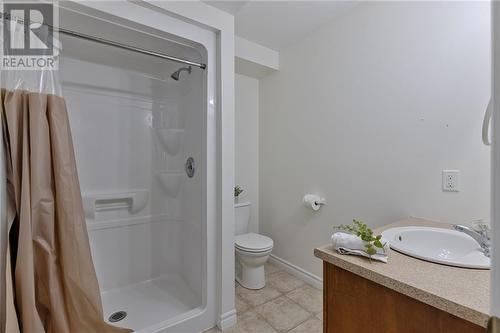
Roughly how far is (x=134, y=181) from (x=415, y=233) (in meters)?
2.21

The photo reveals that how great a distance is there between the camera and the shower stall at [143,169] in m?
1.68

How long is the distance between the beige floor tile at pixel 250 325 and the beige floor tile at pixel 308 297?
37 centimetres

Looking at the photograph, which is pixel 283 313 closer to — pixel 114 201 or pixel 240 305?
pixel 240 305

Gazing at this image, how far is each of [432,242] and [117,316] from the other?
2.05 metres

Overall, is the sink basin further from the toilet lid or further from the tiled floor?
the toilet lid

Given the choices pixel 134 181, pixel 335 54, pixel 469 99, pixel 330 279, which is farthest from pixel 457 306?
pixel 134 181

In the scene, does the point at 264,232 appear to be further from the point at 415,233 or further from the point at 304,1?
the point at 304,1

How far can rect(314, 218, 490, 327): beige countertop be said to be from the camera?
64 cm

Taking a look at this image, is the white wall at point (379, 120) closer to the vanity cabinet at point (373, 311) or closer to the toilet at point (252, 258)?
the toilet at point (252, 258)

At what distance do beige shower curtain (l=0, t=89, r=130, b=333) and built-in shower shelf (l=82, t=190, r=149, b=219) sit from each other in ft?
3.09

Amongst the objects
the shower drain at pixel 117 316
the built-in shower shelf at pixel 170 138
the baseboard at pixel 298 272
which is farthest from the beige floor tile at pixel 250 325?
the built-in shower shelf at pixel 170 138

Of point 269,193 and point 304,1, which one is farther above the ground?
point 304,1

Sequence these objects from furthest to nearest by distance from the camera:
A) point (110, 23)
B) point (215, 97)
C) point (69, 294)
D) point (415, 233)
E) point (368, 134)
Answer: point (368, 134) < point (215, 97) < point (110, 23) < point (415, 233) < point (69, 294)

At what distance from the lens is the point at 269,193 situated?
2.63 metres
